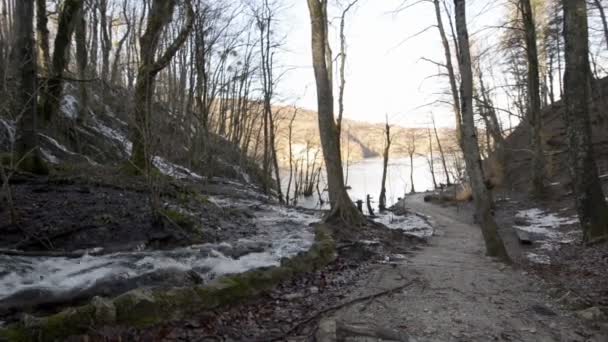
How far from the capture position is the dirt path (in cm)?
301

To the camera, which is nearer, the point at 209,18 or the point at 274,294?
the point at 274,294

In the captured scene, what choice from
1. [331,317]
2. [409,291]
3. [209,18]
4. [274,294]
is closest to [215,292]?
[274,294]

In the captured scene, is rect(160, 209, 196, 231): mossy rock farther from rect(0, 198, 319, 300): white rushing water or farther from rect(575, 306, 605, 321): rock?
rect(575, 306, 605, 321): rock

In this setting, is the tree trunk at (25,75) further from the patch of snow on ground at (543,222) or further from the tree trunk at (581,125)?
the patch of snow on ground at (543,222)

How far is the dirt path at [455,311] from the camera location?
9.87 feet

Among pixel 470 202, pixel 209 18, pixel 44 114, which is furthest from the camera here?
pixel 470 202

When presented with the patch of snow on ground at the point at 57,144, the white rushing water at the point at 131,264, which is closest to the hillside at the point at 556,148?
the white rushing water at the point at 131,264

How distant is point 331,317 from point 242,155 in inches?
863

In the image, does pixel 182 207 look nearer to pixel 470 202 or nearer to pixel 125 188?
pixel 125 188

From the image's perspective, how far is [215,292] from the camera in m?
3.33

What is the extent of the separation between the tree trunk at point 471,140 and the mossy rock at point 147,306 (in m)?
3.94

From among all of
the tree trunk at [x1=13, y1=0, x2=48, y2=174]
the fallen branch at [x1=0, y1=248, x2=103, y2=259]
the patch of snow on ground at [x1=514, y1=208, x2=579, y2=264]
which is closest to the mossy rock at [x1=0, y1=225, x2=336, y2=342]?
the fallen branch at [x1=0, y1=248, x2=103, y2=259]

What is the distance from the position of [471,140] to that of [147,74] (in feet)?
17.5

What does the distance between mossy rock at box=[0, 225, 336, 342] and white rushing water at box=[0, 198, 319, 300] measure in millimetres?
322
